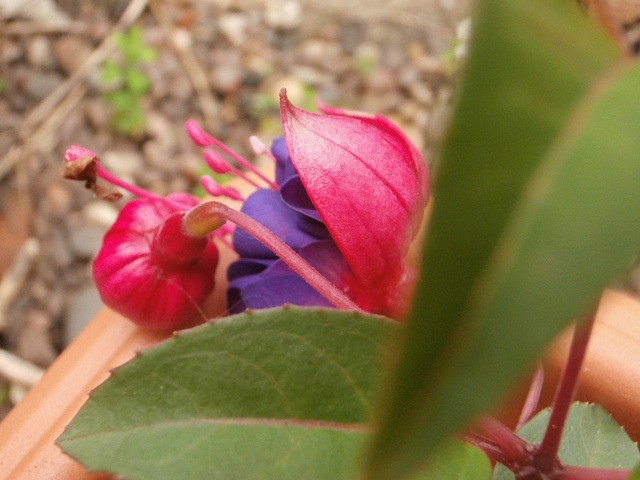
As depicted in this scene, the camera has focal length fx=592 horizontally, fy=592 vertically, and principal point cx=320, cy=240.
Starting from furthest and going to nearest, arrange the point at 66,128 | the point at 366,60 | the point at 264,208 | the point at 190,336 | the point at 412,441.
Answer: the point at 366,60, the point at 66,128, the point at 264,208, the point at 190,336, the point at 412,441

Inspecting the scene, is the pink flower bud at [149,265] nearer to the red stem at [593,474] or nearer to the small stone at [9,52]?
the red stem at [593,474]

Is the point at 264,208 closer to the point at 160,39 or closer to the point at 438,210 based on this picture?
the point at 438,210

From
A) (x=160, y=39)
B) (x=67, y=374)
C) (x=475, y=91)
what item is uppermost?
(x=475, y=91)

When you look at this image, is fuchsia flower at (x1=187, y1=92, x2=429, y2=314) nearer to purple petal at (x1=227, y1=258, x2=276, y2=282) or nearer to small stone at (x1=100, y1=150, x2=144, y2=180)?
purple petal at (x1=227, y1=258, x2=276, y2=282)

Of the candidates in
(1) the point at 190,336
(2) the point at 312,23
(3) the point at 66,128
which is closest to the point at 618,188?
(1) the point at 190,336

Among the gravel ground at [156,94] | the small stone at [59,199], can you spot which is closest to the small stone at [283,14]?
the gravel ground at [156,94]

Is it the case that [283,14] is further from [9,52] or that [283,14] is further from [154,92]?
[9,52]

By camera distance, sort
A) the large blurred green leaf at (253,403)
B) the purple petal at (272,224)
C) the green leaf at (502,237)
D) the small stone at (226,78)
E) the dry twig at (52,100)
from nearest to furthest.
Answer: the green leaf at (502,237) → the large blurred green leaf at (253,403) → the purple petal at (272,224) → the dry twig at (52,100) → the small stone at (226,78)

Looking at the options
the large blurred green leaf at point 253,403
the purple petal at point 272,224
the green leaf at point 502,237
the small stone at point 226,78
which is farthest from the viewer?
the small stone at point 226,78
